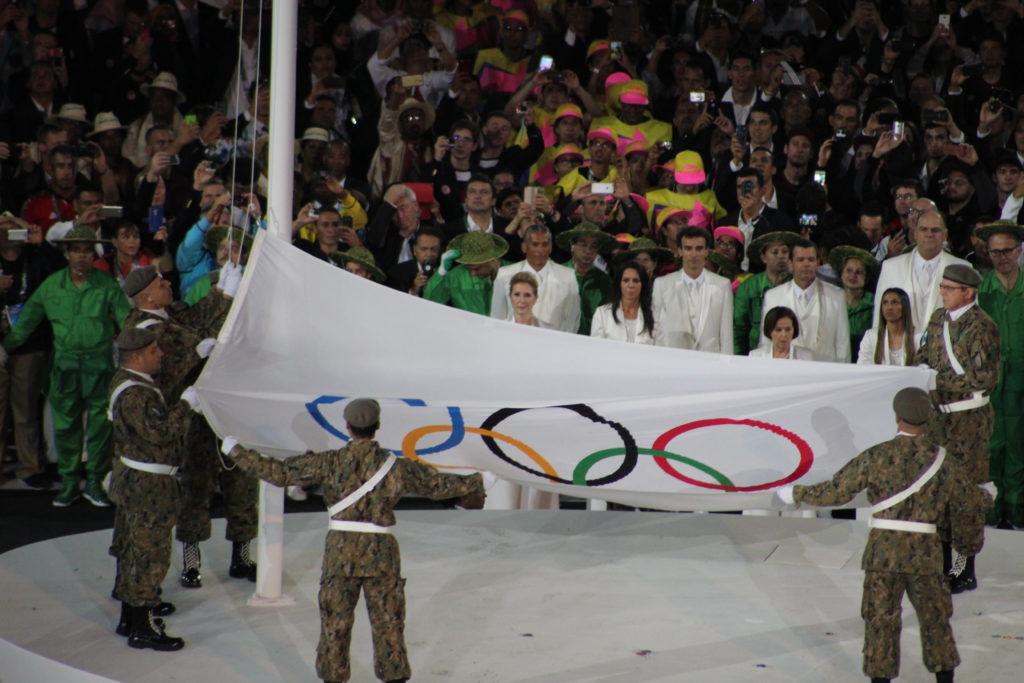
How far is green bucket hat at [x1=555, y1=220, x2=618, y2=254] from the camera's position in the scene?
406 inches

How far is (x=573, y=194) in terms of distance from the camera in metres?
11.0

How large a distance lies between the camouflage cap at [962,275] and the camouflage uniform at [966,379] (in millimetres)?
156

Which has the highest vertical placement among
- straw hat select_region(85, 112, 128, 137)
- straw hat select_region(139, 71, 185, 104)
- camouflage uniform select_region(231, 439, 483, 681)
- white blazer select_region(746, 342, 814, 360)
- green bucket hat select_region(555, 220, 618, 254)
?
straw hat select_region(139, 71, 185, 104)

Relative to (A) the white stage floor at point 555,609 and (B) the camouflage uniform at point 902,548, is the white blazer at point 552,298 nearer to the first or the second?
(A) the white stage floor at point 555,609

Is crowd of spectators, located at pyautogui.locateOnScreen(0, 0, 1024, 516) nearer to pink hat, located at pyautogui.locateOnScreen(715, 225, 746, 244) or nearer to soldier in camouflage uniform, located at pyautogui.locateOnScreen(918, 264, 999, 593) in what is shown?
pink hat, located at pyautogui.locateOnScreen(715, 225, 746, 244)

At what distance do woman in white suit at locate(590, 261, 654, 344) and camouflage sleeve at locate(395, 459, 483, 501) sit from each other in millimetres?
3426

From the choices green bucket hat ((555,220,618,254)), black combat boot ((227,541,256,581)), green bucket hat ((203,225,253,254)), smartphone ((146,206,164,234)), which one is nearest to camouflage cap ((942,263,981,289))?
green bucket hat ((555,220,618,254))

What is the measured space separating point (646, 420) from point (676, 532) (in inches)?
95.6

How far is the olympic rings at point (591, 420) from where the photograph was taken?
23.7 ft

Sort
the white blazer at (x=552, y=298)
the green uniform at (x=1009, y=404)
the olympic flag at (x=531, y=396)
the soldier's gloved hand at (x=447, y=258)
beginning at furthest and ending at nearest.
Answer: the soldier's gloved hand at (x=447, y=258) < the white blazer at (x=552, y=298) < the green uniform at (x=1009, y=404) < the olympic flag at (x=531, y=396)

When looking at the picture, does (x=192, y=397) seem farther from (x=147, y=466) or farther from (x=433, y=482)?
(x=433, y=482)

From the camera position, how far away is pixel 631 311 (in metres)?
9.48

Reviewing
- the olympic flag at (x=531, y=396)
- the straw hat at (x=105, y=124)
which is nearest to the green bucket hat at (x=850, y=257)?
the olympic flag at (x=531, y=396)

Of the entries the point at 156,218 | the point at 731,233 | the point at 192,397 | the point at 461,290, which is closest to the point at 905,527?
the point at 192,397
